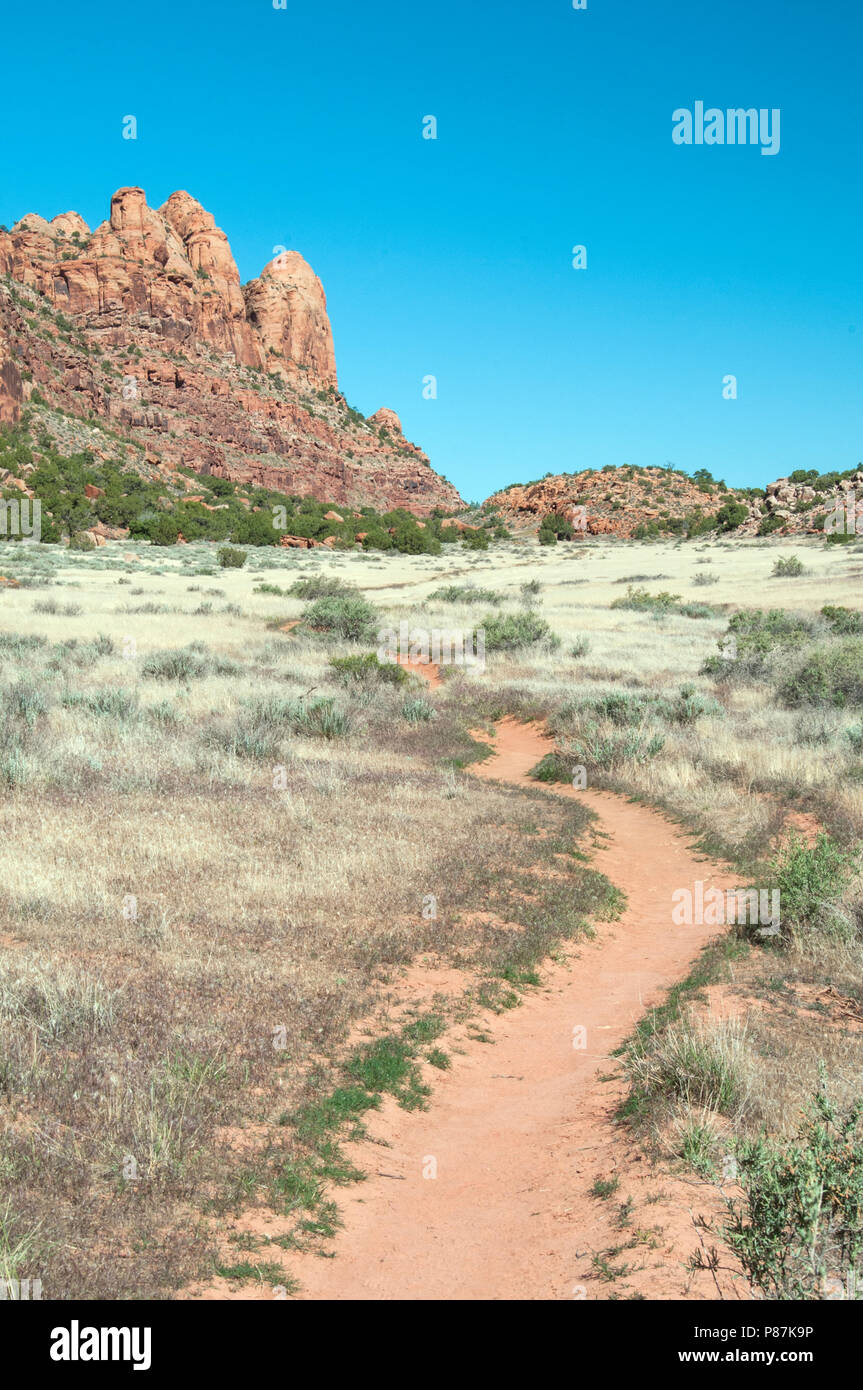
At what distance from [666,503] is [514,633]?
89.5 meters

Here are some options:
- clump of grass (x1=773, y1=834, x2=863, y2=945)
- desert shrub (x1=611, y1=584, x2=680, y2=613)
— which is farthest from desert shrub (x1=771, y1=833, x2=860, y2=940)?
desert shrub (x1=611, y1=584, x2=680, y2=613)

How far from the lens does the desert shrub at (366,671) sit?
17.9m

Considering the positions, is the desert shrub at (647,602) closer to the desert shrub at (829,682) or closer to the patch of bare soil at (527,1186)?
the desert shrub at (829,682)

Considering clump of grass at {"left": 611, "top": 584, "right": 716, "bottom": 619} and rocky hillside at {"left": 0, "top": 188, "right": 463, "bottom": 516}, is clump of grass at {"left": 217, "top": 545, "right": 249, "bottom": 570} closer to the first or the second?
clump of grass at {"left": 611, "top": 584, "right": 716, "bottom": 619}

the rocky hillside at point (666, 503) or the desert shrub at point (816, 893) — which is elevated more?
the rocky hillside at point (666, 503)

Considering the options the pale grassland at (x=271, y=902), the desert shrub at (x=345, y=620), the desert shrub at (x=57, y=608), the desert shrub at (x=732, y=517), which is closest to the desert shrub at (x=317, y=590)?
the desert shrub at (x=345, y=620)

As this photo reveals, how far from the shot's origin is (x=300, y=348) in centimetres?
14200

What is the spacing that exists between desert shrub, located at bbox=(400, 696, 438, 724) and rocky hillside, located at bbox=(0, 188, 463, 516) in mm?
83874

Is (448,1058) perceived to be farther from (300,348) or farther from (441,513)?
(300,348)

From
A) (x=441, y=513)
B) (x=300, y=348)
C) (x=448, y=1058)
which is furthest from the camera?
(x=300, y=348)

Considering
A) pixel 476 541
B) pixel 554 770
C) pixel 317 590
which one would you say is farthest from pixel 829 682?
pixel 476 541

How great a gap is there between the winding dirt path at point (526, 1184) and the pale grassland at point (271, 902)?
29 centimetres
